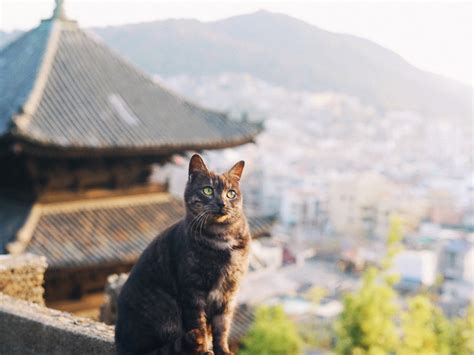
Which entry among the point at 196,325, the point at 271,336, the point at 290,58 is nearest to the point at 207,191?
the point at 196,325

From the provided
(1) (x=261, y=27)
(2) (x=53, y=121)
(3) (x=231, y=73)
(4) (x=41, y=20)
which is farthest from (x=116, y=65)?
(3) (x=231, y=73)

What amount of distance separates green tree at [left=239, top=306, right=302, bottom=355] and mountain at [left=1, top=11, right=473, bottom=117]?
25.0 meters

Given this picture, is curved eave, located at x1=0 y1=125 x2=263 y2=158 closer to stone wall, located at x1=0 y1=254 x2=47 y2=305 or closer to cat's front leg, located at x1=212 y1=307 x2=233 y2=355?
stone wall, located at x1=0 y1=254 x2=47 y2=305

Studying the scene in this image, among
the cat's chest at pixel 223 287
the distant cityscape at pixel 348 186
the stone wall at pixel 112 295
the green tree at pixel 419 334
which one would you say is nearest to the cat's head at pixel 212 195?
the cat's chest at pixel 223 287

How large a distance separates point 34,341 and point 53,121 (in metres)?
5.87

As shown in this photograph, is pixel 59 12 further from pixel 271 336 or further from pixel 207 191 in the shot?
Result: pixel 271 336

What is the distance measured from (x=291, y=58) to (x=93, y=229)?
91017 millimetres

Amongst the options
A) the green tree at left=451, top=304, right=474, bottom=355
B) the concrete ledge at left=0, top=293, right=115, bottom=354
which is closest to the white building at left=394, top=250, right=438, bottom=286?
the green tree at left=451, top=304, right=474, bottom=355

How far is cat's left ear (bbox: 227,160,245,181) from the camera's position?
3.61 metres

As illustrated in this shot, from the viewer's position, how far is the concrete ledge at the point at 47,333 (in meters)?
4.17

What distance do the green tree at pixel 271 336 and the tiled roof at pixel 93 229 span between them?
7.19m

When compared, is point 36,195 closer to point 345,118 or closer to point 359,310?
point 359,310

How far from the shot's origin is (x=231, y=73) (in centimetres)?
10444

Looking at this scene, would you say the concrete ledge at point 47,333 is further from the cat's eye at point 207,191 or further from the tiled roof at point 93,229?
the tiled roof at point 93,229
